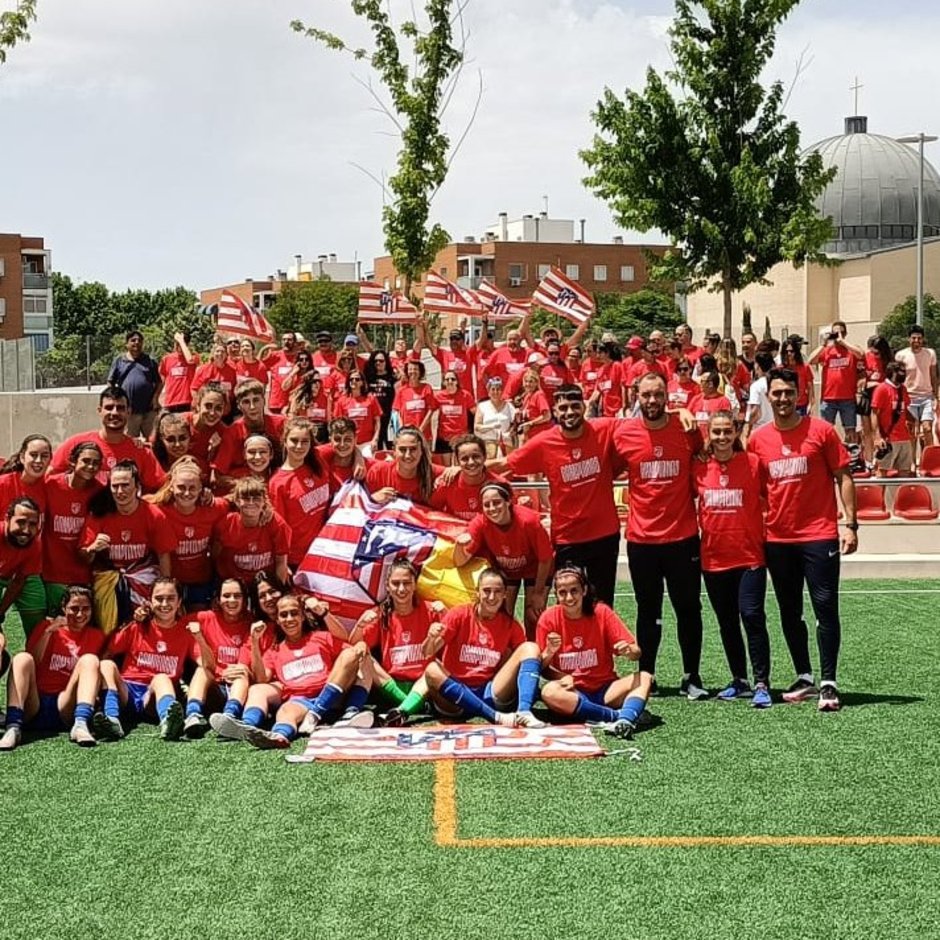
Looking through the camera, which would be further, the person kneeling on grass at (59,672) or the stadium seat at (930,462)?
the stadium seat at (930,462)

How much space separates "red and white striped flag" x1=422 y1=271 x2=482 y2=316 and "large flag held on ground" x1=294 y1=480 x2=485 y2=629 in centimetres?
1206

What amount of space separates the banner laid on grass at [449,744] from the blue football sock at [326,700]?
6.3 inches

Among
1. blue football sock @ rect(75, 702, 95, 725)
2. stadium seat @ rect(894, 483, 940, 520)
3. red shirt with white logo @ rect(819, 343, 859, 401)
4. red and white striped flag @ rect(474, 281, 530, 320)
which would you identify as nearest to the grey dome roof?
red and white striped flag @ rect(474, 281, 530, 320)

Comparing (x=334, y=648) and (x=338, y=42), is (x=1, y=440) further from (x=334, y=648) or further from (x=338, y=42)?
(x=334, y=648)

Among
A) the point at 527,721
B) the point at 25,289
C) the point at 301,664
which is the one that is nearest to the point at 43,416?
the point at 301,664

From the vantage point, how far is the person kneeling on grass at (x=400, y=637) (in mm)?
Answer: 8750

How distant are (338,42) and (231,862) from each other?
73.0 feet

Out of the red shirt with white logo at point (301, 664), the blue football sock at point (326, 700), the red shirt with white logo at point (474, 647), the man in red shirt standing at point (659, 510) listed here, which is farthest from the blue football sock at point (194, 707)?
the man in red shirt standing at point (659, 510)

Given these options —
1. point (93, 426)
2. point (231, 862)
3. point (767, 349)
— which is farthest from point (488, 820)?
point (93, 426)

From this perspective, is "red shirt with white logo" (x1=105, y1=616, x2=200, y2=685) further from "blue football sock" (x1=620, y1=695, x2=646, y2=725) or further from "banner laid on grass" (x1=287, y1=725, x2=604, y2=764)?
"blue football sock" (x1=620, y1=695, x2=646, y2=725)

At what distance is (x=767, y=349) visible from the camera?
16.4 meters

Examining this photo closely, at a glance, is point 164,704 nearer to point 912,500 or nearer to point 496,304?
point 912,500

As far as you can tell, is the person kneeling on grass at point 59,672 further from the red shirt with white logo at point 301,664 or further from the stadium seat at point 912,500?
the stadium seat at point 912,500

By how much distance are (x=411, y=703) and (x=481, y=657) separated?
1.68 feet
